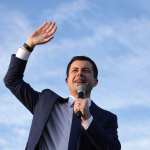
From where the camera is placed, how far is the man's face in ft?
22.9

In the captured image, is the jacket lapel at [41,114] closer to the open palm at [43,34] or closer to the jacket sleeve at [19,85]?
the jacket sleeve at [19,85]

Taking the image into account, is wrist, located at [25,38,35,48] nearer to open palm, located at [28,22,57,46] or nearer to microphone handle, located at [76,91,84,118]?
open palm, located at [28,22,57,46]

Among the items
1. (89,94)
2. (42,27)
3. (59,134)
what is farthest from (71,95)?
(42,27)

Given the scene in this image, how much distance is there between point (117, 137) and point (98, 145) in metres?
0.49

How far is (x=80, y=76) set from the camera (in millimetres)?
7004

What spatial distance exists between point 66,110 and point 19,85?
2.78 ft

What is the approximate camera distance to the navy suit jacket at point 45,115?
6.52m

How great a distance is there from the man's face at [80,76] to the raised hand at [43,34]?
0.56 meters

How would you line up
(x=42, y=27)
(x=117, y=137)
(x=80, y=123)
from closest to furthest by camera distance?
1. (x=80, y=123)
2. (x=117, y=137)
3. (x=42, y=27)

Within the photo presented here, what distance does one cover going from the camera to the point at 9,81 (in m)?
7.27

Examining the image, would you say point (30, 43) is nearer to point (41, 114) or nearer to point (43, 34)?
point (43, 34)

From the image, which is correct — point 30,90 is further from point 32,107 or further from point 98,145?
point 98,145

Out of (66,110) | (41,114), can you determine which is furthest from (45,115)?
(66,110)

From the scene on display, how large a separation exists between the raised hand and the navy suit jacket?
338 millimetres
